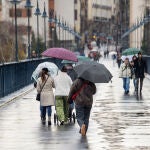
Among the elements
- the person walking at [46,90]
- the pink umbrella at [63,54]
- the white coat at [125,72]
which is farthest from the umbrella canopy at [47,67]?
the white coat at [125,72]

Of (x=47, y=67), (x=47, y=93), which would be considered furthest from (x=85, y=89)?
(x=47, y=67)

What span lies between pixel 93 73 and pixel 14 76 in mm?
18766

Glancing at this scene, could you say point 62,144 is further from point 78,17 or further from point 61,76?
point 78,17

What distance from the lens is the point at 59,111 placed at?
22.1 meters

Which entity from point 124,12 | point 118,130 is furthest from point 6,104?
point 124,12

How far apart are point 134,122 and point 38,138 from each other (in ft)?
13.7

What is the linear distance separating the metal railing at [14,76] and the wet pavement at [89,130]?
337cm

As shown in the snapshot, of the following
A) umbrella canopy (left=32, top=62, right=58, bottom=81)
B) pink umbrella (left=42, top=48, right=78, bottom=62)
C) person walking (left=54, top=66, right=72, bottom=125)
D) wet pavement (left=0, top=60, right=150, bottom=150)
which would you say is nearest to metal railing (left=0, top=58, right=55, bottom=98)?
wet pavement (left=0, top=60, right=150, bottom=150)

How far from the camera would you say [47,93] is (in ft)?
74.6

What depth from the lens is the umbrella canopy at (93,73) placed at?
1952cm

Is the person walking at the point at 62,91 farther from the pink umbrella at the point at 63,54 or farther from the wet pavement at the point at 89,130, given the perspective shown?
the pink umbrella at the point at 63,54

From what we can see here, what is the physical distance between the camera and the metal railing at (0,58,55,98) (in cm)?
3378

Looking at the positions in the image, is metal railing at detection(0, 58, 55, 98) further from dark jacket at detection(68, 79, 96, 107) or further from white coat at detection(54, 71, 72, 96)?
dark jacket at detection(68, 79, 96, 107)

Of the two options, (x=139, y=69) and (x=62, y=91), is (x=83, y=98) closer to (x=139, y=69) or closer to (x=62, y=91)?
(x=62, y=91)
